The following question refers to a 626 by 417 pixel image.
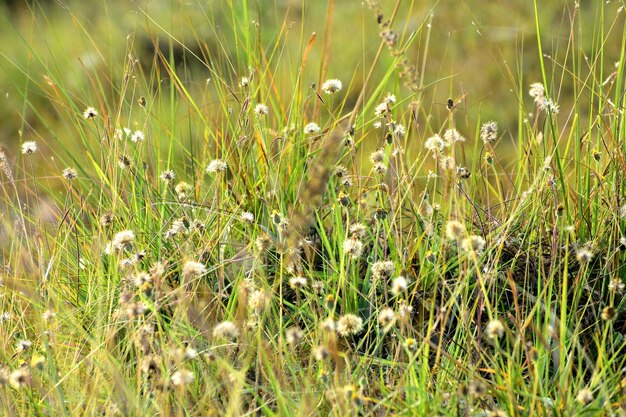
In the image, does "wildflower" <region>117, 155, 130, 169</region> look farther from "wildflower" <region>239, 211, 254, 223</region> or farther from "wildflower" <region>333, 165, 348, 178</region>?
"wildflower" <region>333, 165, 348, 178</region>

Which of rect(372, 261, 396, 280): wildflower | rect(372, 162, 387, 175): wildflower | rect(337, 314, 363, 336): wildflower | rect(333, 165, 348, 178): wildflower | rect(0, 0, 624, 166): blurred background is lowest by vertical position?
rect(0, 0, 624, 166): blurred background

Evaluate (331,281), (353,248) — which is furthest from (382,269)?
(331,281)

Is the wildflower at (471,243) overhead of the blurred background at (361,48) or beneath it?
overhead

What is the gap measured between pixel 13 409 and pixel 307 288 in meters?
0.71

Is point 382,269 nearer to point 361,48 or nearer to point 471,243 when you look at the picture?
point 471,243

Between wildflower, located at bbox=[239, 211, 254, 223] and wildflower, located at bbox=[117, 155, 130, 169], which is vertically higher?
wildflower, located at bbox=[117, 155, 130, 169]

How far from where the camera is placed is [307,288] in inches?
78.4

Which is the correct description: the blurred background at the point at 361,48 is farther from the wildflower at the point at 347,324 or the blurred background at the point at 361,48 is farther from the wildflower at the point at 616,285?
the wildflower at the point at 347,324

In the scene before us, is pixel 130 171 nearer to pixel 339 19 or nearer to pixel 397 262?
pixel 397 262

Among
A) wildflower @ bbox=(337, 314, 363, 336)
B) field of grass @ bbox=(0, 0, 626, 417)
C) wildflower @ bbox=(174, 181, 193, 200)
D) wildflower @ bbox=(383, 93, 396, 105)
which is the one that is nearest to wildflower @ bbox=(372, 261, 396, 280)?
field of grass @ bbox=(0, 0, 626, 417)

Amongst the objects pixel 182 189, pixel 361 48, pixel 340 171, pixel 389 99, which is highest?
pixel 389 99

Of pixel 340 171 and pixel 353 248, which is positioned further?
pixel 340 171

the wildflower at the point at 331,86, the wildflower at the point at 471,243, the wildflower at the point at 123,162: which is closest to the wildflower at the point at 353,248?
the wildflower at the point at 471,243

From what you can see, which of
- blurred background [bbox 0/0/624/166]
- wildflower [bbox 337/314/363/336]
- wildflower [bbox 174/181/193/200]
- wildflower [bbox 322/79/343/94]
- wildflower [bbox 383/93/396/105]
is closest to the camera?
wildflower [bbox 337/314/363/336]
